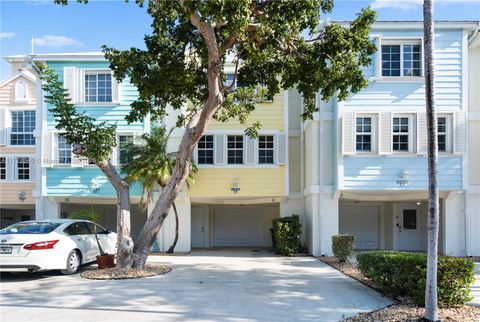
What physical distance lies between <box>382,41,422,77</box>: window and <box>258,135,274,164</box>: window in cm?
498

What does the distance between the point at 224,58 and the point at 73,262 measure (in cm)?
645

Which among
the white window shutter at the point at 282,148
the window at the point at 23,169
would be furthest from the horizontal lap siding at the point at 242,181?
the window at the point at 23,169

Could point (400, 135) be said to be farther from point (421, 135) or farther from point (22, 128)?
point (22, 128)

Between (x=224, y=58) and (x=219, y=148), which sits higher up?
(x=224, y=58)

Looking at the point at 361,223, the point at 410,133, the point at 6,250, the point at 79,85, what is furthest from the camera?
the point at 361,223

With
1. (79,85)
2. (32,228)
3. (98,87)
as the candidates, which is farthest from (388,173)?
(79,85)

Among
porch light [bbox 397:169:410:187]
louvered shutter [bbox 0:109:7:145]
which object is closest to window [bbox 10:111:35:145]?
louvered shutter [bbox 0:109:7:145]

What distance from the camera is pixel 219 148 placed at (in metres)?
18.7

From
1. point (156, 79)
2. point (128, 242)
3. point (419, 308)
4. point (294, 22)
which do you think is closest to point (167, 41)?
point (156, 79)

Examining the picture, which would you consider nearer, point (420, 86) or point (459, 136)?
point (459, 136)

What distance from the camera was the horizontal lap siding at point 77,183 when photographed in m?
18.8

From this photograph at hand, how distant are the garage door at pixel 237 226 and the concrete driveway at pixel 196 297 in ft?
30.4

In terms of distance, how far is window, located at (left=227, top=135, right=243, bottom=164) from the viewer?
18.9 m

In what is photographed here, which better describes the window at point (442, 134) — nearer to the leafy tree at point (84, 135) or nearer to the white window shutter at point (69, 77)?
the leafy tree at point (84, 135)
